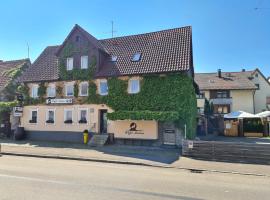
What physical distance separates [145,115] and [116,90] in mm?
3964

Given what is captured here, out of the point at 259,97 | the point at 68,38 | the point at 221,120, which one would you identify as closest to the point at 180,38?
the point at 68,38

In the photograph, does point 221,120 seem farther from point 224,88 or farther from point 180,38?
point 180,38

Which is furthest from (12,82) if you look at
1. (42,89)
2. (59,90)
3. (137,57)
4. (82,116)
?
(137,57)

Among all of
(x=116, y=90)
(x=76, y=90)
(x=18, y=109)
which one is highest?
(x=76, y=90)

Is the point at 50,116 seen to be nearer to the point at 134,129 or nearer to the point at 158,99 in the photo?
the point at 134,129

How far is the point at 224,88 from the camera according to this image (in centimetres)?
4578

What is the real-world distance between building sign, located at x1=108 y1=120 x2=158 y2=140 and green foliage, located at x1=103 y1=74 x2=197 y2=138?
3.47ft

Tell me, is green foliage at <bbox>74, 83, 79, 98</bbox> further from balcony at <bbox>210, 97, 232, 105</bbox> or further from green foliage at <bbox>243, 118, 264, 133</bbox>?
balcony at <bbox>210, 97, 232, 105</bbox>

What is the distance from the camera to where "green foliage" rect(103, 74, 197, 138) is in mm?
22000

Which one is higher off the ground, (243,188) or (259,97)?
(259,97)

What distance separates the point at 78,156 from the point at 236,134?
2621 centimetres

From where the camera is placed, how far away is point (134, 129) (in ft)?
76.4

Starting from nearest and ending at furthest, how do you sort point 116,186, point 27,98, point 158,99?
point 116,186 < point 158,99 < point 27,98

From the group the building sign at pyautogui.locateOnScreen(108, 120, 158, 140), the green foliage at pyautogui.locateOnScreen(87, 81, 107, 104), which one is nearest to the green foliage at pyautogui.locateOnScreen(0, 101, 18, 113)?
the green foliage at pyautogui.locateOnScreen(87, 81, 107, 104)
